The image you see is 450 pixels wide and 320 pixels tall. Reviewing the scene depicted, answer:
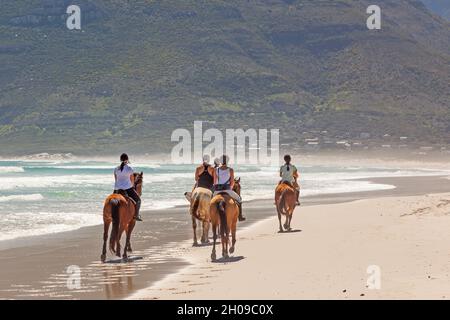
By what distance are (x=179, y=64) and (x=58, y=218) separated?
484 feet

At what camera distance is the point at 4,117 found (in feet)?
545

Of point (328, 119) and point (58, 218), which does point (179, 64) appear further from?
point (58, 218)

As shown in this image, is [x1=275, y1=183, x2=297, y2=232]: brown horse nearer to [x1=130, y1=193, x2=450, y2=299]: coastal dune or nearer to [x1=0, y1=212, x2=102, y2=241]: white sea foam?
[x1=130, y1=193, x2=450, y2=299]: coastal dune

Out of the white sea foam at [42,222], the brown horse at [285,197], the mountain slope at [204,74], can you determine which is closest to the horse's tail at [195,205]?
the brown horse at [285,197]

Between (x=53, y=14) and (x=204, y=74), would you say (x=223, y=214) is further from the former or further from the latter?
(x=53, y=14)

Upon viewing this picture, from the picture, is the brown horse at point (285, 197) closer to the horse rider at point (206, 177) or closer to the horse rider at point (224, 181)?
the horse rider at point (206, 177)

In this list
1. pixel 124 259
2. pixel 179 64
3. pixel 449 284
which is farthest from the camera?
pixel 179 64

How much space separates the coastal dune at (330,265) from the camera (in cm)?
1274

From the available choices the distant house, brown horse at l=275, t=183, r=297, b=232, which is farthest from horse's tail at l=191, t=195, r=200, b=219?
the distant house

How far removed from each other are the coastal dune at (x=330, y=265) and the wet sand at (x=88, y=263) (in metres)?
0.49

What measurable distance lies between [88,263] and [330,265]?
468 cm

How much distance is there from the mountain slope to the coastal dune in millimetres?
128024

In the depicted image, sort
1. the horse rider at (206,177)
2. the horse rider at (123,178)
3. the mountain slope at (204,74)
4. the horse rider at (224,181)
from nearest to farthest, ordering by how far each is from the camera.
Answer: the horse rider at (224,181) → the horse rider at (123,178) → the horse rider at (206,177) → the mountain slope at (204,74)
